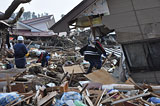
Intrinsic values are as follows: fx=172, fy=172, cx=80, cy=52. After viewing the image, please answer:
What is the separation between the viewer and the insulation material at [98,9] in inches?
252

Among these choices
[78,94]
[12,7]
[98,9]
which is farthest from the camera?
[98,9]

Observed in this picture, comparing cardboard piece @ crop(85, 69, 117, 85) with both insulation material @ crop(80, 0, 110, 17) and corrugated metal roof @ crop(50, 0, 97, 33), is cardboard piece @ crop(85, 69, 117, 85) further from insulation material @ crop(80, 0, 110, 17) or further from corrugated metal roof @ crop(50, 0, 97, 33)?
insulation material @ crop(80, 0, 110, 17)

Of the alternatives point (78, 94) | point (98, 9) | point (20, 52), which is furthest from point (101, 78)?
point (20, 52)

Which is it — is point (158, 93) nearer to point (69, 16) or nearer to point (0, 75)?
point (69, 16)

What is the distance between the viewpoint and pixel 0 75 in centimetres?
559

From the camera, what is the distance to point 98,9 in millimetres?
6453

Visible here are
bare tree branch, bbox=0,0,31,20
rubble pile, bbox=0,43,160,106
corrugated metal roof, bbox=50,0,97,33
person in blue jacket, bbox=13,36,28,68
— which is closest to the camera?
rubble pile, bbox=0,43,160,106

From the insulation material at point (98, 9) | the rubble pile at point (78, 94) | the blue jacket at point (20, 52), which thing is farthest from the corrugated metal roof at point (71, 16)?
the rubble pile at point (78, 94)

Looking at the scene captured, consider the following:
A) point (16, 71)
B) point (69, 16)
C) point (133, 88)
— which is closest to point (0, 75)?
point (16, 71)

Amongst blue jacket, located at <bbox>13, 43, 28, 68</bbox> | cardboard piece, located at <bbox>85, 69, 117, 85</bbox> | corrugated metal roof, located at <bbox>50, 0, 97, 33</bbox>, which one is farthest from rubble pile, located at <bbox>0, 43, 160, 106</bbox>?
corrugated metal roof, located at <bbox>50, 0, 97, 33</bbox>

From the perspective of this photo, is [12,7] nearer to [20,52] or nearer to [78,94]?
[78,94]

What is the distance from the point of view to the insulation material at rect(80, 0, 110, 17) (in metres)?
6.39

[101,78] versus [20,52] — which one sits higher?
[20,52]

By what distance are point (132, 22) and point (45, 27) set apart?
2347 cm
